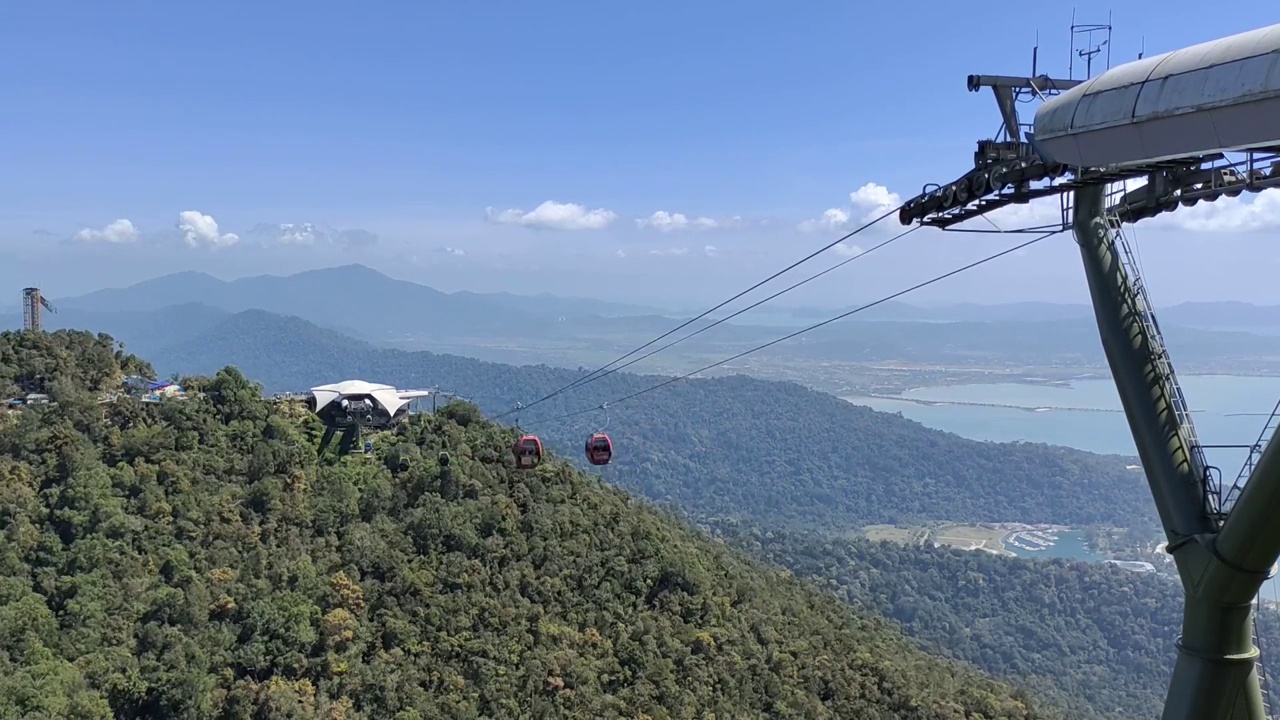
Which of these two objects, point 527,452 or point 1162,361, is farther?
point 527,452

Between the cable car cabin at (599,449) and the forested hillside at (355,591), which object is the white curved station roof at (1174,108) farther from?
the forested hillside at (355,591)

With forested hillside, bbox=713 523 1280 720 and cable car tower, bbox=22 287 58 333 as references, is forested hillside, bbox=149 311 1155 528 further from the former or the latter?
cable car tower, bbox=22 287 58 333

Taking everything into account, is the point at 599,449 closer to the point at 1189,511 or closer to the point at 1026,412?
the point at 1189,511

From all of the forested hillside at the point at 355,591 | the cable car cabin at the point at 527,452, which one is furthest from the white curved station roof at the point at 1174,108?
the forested hillside at the point at 355,591

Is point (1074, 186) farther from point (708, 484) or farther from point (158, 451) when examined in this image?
point (708, 484)

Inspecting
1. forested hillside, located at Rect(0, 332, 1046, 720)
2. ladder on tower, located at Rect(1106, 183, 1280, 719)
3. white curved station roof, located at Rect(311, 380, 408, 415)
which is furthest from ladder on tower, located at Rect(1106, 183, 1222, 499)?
white curved station roof, located at Rect(311, 380, 408, 415)

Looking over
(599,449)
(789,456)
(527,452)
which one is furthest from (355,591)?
(789,456)

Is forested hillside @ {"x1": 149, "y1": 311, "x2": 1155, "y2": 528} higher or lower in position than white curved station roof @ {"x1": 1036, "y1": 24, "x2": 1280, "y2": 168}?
lower
